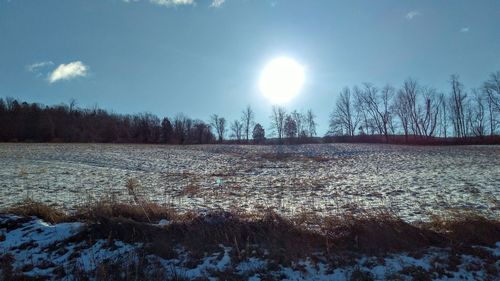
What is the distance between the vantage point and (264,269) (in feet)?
19.0

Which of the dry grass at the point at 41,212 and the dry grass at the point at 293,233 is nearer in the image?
the dry grass at the point at 293,233

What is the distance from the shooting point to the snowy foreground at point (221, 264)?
561cm

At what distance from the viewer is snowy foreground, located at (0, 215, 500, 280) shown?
18.4 feet

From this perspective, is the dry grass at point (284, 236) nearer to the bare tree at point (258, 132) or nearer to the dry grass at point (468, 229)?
the dry grass at point (468, 229)

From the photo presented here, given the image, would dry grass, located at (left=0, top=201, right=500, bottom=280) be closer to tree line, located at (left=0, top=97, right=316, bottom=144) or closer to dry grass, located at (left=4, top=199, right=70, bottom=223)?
dry grass, located at (left=4, top=199, right=70, bottom=223)

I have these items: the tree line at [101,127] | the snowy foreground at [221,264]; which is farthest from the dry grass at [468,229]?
the tree line at [101,127]

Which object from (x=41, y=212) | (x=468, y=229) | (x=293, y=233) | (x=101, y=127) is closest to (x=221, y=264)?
(x=293, y=233)

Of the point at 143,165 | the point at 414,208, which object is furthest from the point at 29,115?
the point at 414,208

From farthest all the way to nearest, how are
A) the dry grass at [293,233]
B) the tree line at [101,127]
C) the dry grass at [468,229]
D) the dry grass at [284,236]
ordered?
the tree line at [101,127]
the dry grass at [468,229]
the dry grass at [293,233]
the dry grass at [284,236]

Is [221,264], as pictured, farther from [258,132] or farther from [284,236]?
[258,132]

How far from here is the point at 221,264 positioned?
19.7 ft

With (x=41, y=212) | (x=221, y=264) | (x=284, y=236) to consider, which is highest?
(x=41, y=212)

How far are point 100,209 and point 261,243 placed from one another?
4.08m

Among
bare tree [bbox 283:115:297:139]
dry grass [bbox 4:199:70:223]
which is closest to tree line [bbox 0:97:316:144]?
bare tree [bbox 283:115:297:139]
